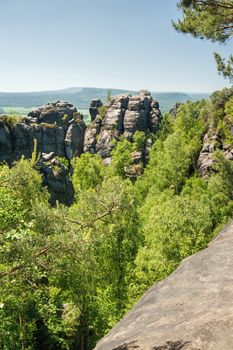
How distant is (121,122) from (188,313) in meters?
103

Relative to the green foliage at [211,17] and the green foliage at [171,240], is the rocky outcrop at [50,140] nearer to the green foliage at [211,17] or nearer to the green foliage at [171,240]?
the green foliage at [171,240]

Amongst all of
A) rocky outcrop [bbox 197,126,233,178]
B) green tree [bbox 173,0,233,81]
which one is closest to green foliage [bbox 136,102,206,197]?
rocky outcrop [bbox 197,126,233,178]

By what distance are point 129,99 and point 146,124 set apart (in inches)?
418

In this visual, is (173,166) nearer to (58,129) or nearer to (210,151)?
(210,151)

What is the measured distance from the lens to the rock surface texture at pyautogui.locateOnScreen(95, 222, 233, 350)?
7.64 meters

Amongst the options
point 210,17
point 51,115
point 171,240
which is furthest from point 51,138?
point 210,17

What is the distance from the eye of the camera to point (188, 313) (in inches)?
355

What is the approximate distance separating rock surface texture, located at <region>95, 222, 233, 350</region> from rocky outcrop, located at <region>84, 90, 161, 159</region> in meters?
94.2

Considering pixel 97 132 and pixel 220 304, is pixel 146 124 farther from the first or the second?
pixel 220 304

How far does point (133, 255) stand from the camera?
33781mm

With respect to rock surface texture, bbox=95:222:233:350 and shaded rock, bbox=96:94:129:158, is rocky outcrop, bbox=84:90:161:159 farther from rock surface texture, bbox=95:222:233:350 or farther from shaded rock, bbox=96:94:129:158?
rock surface texture, bbox=95:222:233:350

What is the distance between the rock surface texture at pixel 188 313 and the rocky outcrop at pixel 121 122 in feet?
309

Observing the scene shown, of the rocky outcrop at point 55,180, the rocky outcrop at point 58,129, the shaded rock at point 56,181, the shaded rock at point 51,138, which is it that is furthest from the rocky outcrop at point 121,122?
the shaded rock at point 56,181

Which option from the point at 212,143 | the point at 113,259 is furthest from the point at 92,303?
the point at 212,143
